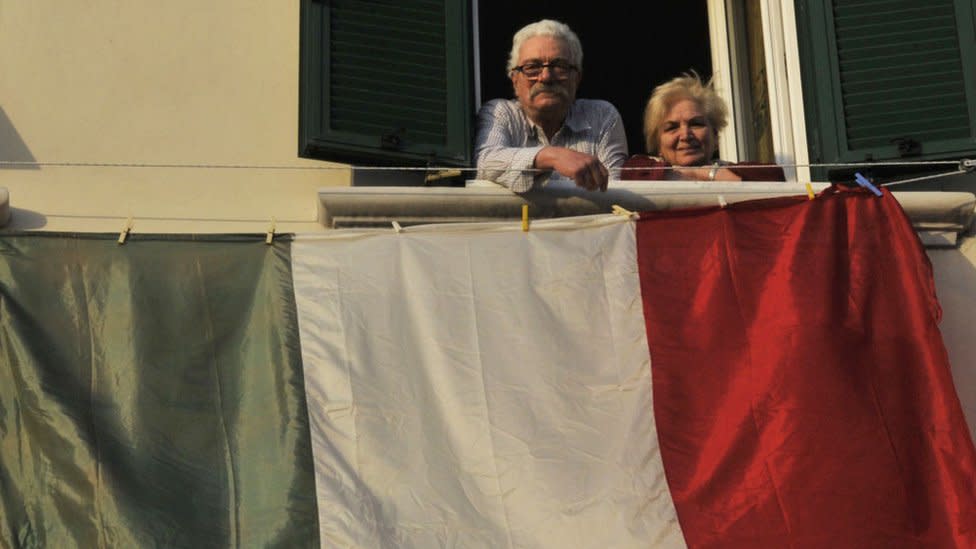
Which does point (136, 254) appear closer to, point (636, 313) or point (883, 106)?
point (636, 313)

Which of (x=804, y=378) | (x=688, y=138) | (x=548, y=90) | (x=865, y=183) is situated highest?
(x=548, y=90)

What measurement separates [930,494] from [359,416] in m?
1.64

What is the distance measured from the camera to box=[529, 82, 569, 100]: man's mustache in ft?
20.9

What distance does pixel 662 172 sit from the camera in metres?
6.48

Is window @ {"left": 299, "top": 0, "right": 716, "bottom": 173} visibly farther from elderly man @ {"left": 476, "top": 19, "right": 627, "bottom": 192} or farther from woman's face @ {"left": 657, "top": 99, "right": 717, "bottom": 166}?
woman's face @ {"left": 657, "top": 99, "right": 717, "bottom": 166}

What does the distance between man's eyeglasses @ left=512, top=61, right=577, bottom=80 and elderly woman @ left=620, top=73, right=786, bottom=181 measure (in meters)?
0.38

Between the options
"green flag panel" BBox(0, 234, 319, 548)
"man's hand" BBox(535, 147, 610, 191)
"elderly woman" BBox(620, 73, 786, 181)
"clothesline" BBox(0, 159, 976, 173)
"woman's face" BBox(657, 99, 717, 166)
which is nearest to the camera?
"green flag panel" BBox(0, 234, 319, 548)

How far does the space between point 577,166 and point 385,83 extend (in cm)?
83

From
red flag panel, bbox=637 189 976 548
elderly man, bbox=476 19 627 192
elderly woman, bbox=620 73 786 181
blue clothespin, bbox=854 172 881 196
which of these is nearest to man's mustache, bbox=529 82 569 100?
elderly man, bbox=476 19 627 192

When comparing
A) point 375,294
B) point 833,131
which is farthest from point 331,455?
point 833,131

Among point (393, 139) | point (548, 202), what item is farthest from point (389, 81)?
point (548, 202)

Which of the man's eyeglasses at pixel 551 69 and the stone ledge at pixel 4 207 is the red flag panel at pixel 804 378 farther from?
the stone ledge at pixel 4 207

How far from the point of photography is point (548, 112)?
6391 millimetres

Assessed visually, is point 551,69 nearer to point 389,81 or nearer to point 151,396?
point 389,81
